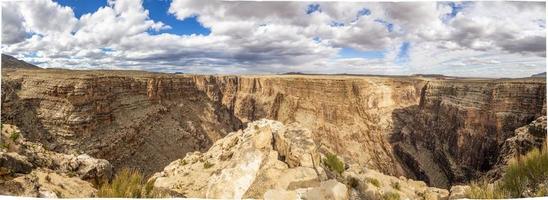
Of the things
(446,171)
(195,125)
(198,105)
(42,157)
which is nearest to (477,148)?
(446,171)

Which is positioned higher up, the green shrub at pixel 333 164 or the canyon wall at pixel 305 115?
the green shrub at pixel 333 164

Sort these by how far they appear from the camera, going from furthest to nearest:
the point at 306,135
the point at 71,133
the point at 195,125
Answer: the point at 195,125
the point at 71,133
the point at 306,135

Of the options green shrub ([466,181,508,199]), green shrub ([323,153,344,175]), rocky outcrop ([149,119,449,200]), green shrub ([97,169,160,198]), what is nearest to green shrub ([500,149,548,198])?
green shrub ([466,181,508,199])

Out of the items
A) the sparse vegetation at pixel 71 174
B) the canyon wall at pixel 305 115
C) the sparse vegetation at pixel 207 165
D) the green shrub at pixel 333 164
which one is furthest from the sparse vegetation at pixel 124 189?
the canyon wall at pixel 305 115

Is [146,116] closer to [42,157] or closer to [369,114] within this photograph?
[369,114]

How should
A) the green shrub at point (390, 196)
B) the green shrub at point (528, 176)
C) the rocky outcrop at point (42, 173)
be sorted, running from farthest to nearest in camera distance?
1. the green shrub at point (390, 196)
2. the green shrub at point (528, 176)
3. the rocky outcrop at point (42, 173)

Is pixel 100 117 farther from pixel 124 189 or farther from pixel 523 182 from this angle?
pixel 523 182

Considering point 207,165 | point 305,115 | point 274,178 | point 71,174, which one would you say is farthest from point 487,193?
point 305,115

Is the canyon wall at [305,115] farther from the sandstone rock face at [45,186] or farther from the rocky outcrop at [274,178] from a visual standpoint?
the sandstone rock face at [45,186]
